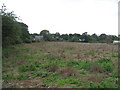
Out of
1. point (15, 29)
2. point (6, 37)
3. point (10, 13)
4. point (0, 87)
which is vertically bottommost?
point (0, 87)

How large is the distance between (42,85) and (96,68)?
2229mm

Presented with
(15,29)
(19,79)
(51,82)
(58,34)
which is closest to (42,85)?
(51,82)

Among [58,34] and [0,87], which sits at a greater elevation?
[58,34]

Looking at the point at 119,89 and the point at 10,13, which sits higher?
the point at 10,13

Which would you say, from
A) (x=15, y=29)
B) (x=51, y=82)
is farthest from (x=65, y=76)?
(x=15, y=29)

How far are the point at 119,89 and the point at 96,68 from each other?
1.85 metres

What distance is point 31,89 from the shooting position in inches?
132

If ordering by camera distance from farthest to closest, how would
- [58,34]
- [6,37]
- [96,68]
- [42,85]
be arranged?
[58,34] → [6,37] → [96,68] → [42,85]

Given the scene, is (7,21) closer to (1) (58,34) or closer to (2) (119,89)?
(2) (119,89)

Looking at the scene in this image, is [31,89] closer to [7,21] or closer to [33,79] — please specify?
[33,79]

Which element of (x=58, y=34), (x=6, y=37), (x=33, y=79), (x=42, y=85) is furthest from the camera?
(x=58, y=34)

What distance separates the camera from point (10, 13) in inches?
441

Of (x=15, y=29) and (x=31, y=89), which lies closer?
(x=31, y=89)

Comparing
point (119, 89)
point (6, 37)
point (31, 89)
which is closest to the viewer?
point (119, 89)
